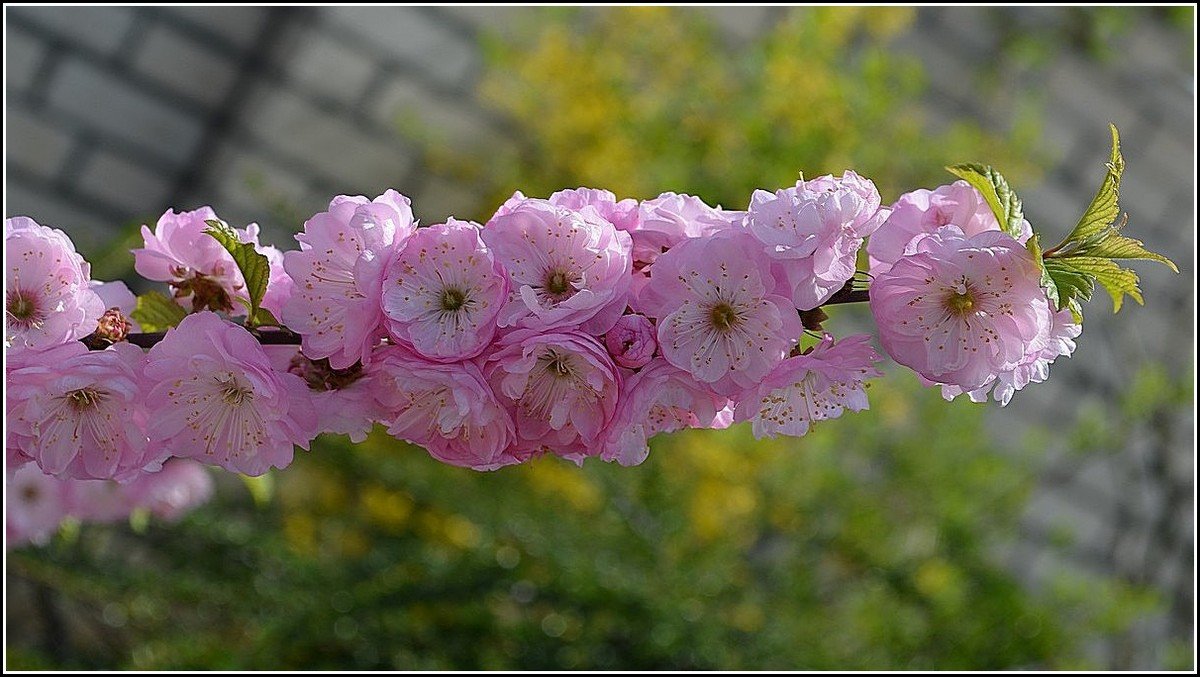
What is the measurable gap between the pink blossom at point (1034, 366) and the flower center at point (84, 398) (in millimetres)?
469

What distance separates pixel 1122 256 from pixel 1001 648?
4.47 ft

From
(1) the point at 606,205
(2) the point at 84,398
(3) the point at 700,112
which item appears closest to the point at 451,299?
(1) the point at 606,205

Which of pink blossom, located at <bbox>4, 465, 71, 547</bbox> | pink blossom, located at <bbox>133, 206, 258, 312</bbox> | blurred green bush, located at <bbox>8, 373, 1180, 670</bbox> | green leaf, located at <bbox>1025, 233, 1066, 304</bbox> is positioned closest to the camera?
green leaf, located at <bbox>1025, 233, 1066, 304</bbox>

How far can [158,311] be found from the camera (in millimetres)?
639

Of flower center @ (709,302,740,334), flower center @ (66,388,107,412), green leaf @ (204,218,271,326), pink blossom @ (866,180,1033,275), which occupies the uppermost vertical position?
pink blossom @ (866,180,1033,275)

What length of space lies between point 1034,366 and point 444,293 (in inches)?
12.7

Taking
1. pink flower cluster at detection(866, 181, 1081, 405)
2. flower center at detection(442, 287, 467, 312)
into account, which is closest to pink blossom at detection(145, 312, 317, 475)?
flower center at detection(442, 287, 467, 312)

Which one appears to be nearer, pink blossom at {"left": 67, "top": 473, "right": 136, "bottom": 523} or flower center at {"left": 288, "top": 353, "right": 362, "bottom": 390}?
flower center at {"left": 288, "top": 353, "right": 362, "bottom": 390}

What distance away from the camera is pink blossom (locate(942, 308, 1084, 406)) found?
0.56 meters

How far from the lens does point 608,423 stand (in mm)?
570

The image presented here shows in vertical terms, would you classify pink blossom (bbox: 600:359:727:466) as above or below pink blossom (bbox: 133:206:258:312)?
above

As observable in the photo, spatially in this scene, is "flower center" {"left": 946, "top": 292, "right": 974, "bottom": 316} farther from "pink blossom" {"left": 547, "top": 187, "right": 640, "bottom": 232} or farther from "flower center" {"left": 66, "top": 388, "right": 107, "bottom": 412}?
"flower center" {"left": 66, "top": 388, "right": 107, "bottom": 412}

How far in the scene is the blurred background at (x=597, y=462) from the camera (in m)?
1.53

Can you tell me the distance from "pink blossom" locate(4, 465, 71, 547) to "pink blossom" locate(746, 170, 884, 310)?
909 millimetres
